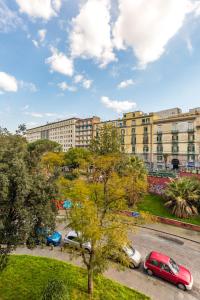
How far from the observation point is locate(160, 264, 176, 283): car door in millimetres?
13234

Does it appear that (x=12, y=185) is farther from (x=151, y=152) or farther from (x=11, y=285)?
(x=151, y=152)

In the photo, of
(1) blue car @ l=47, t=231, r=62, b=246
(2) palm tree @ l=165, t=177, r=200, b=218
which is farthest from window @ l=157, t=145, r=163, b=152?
(1) blue car @ l=47, t=231, r=62, b=246

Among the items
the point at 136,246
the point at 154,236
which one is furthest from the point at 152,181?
the point at 136,246

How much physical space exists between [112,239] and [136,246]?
9.34 metres

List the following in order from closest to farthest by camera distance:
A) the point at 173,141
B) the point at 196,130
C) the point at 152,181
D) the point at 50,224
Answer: the point at 50,224 < the point at 152,181 < the point at 196,130 < the point at 173,141

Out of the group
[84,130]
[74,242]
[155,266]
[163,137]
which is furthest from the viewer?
[84,130]

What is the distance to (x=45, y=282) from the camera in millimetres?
12547

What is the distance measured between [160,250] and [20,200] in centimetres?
1481

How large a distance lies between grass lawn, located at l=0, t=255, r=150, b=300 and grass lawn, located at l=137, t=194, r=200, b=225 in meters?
14.2

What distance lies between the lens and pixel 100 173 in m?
16.2

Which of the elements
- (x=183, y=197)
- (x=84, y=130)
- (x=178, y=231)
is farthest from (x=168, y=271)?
(x=84, y=130)

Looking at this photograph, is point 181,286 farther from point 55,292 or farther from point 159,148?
point 159,148

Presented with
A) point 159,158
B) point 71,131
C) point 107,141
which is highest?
point 71,131

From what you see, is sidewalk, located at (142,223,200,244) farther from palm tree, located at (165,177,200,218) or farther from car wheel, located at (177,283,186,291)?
car wheel, located at (177,283,186,291)
